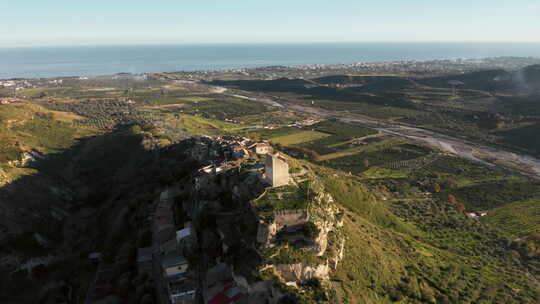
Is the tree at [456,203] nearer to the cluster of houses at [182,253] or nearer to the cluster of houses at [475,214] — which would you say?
the cluster of houses at [475,214]

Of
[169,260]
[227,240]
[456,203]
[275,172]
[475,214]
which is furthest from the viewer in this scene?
[456,203]

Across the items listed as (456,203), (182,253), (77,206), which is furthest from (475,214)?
(77,206)

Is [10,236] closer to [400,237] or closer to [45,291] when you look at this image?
[45,291]

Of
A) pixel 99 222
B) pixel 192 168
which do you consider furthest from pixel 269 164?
pixel 99 222

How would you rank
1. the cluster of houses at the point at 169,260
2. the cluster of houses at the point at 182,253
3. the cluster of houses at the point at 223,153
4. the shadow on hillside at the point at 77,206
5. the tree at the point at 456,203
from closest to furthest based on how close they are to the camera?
the cluster of houses at the point at 182,253 → the cluster of houses at the point at 169,260 → the cluster of houses at the point at 223,153 → the shadow on hillside at the point at 77,206 → the tree at the point at 456,203

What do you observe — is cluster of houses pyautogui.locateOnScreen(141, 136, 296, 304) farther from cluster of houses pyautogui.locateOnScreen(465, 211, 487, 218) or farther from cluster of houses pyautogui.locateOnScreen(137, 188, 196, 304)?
cluster of houses pyautogui.locateOnScreen(465, 211, 487, 218)

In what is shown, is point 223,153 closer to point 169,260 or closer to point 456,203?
point 169,260

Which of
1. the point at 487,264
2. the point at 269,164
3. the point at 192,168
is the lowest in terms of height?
the point at 487,264

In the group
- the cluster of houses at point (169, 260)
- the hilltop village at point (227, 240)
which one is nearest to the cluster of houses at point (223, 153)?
the hilltop village at point (227, 240)
